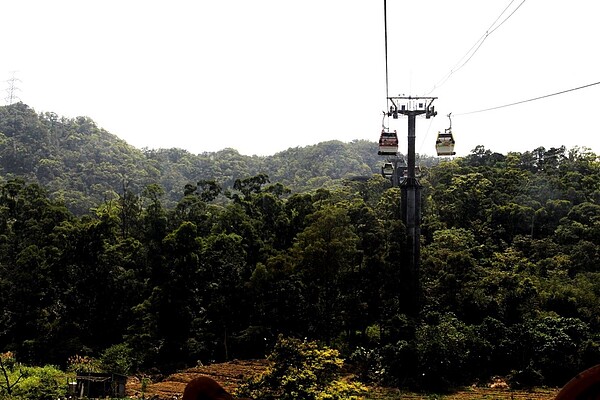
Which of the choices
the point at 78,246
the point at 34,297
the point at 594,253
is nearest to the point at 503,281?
the point at 594,253

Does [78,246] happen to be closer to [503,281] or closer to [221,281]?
[221,281]

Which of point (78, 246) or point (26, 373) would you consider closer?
point (26, 373)

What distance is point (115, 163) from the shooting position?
61.5 meters

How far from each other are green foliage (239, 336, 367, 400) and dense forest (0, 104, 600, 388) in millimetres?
7654

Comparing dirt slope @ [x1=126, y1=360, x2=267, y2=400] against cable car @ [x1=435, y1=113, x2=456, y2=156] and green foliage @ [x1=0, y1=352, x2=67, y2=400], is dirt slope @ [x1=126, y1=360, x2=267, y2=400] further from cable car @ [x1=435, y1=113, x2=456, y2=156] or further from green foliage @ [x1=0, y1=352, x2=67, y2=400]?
cable car @ [x1=435, y1=113, x2=456, y2=156]

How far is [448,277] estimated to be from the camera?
18.9 meters

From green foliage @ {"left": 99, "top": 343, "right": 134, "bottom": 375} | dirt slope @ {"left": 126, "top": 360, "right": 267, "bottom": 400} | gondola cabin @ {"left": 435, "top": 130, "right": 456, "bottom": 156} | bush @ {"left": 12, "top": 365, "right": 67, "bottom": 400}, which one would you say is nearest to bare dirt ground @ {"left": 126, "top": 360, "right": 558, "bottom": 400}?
dirt slope @ {"left": 126, "top": 360, "right": 267, "bottom": 400}

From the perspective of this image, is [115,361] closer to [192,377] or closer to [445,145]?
[192,377]

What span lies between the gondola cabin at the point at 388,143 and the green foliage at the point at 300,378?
6.86 meters

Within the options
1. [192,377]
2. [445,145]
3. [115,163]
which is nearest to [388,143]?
[445,145]

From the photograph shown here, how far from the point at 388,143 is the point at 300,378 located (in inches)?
303

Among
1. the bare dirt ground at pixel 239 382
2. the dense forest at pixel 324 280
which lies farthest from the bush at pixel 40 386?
the dense forest at pixel 324 280

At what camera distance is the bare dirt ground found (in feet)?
47.2

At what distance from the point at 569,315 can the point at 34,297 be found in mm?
18818
